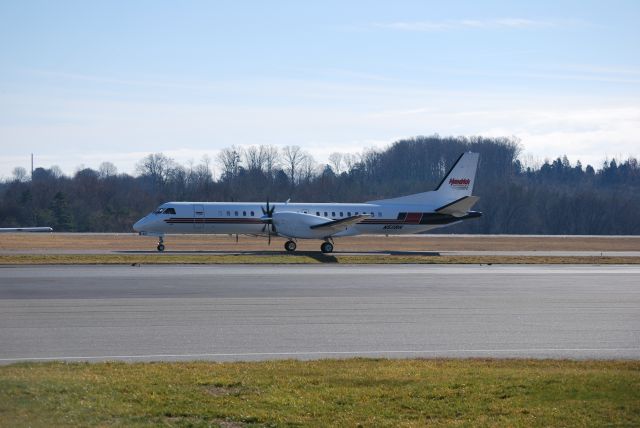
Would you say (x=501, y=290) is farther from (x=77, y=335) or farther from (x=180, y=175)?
(x=180, y=175)

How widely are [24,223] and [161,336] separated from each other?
8183 cm

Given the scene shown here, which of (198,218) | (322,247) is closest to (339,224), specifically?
(322,247)

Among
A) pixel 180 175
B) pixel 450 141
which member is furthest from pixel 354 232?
pixel 450 141

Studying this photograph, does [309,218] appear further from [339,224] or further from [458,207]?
[458,207]

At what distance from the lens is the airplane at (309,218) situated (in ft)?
148

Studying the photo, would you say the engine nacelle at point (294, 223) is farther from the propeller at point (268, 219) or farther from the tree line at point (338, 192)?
the tree line at point (338, 192)

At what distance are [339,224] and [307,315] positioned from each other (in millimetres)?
27031

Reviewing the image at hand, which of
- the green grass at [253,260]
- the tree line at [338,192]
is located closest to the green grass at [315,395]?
the green grass at [253,260]

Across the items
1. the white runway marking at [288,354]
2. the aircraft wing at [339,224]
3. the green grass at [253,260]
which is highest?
the aircraft wing at [339,224]

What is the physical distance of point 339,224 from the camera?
148ft

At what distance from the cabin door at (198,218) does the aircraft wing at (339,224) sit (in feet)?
20.9

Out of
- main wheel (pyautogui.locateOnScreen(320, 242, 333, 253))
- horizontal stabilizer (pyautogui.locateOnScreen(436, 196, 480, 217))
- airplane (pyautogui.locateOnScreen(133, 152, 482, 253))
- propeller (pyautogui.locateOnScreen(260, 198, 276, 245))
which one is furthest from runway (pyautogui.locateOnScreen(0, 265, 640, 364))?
horizontal stabilizer (pyautogui.locateOnScreen(436, 196, 480, 217))

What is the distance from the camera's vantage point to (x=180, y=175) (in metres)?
130

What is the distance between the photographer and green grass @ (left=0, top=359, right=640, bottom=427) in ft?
28.5
